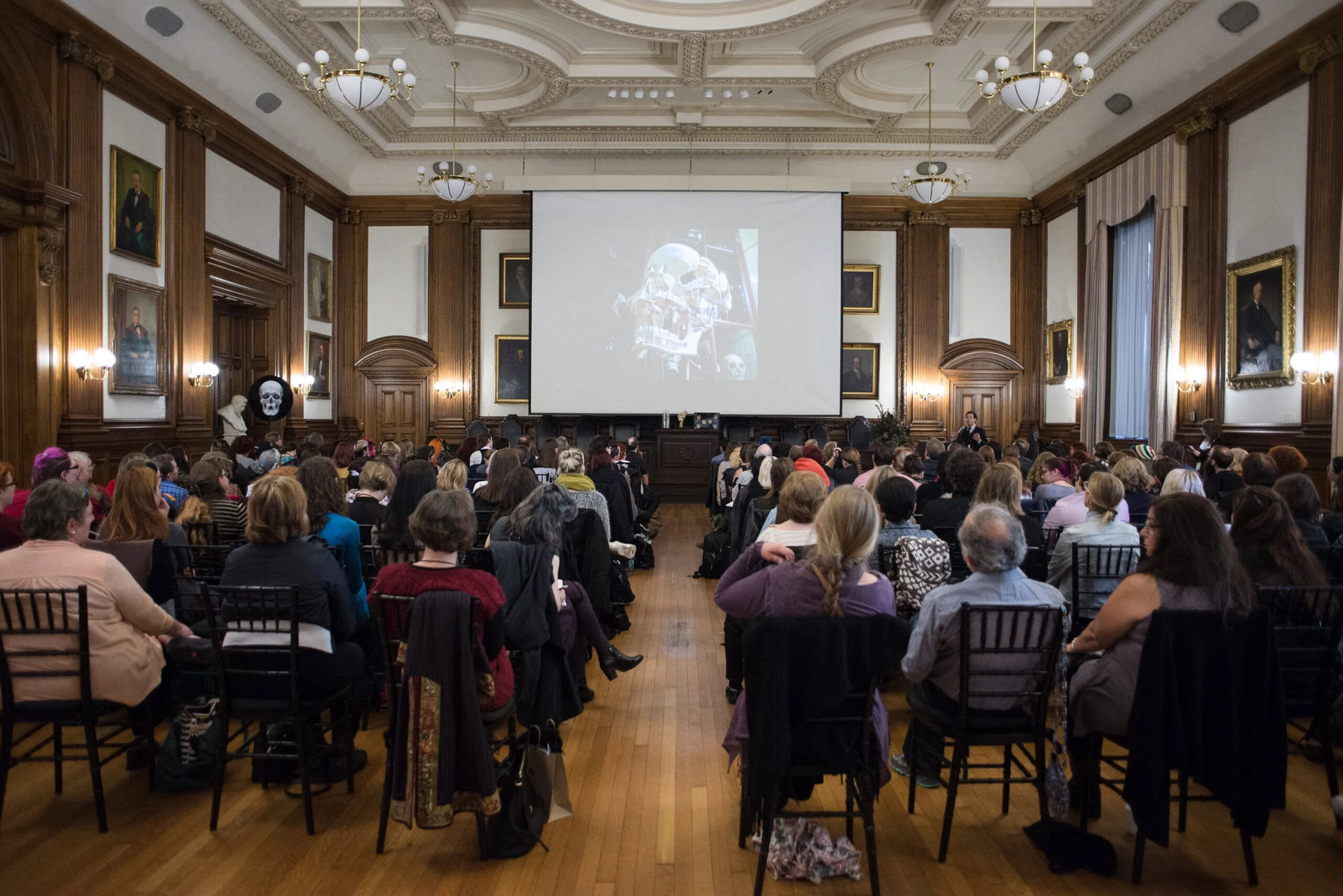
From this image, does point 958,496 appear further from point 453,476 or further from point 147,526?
point 147,526

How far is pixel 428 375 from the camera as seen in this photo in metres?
17.4

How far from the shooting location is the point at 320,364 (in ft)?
54.0

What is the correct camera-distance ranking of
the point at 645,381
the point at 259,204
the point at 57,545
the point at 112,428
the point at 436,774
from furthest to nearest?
the point at 645,381 < the point at 259,204 < the point at 112,428 < the point at 57,545 < the point at 436,774

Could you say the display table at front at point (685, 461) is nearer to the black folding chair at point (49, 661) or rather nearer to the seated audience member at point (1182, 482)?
the seated audience member at point (1182, 482)

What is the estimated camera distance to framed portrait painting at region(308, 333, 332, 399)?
16047 millimetres

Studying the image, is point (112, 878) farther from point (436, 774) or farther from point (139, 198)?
point (139, 198)

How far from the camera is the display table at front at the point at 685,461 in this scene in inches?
627

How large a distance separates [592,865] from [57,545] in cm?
234

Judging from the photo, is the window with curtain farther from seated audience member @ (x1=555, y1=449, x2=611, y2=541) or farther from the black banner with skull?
the black banner with skull

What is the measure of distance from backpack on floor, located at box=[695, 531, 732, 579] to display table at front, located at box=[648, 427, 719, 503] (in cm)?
705

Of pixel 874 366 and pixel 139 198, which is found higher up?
pixel 139 198

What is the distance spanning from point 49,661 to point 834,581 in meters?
2.93

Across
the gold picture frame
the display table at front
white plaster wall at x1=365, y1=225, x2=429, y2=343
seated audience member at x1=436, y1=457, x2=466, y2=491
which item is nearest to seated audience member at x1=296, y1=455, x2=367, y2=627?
seated audience member at x1=436, y1=457, x2=466, y2=491

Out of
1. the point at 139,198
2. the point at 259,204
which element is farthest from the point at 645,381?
the point at 139,198
